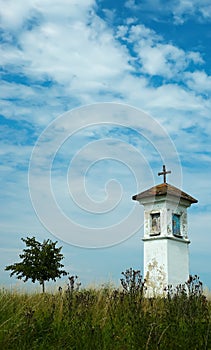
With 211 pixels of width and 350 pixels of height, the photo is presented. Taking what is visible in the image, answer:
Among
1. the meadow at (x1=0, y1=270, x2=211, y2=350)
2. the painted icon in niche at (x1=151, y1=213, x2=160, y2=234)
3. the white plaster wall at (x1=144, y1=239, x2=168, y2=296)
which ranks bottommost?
the meadow at (x1=0, y1=270, x2=211, y2=350)

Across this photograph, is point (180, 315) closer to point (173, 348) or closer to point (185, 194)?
point (173, 348)

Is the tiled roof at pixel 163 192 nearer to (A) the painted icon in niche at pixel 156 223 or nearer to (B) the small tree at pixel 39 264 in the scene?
(A) the painted icon in niche at pixel 156 223

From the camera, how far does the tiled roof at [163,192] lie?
606 inches

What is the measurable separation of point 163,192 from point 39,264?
819 cm

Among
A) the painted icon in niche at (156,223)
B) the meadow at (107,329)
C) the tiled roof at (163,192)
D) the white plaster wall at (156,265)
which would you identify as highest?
the tiled roof at (163,192)

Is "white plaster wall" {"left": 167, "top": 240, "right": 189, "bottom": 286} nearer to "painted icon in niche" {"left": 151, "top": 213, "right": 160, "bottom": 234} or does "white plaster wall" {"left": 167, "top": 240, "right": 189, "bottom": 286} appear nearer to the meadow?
"painted icon in niche" {"left": 151, "top": 213, "right": 160, "bottom": 234}

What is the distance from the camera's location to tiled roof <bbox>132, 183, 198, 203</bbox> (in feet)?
50.5

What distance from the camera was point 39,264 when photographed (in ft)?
67.5

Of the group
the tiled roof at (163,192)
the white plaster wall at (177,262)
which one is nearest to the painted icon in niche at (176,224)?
the white plaster wall at (177,262)

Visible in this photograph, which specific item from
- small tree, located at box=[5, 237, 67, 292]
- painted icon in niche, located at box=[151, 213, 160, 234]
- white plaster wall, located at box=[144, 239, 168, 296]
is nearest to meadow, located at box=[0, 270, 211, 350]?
white plaster wall, located at box=[144, 239, 168, 296]

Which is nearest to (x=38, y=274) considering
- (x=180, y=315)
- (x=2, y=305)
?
(x=2, y=305)

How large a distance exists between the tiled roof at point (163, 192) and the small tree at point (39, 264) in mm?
6555

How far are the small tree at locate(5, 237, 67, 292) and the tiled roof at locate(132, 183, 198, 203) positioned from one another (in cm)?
655

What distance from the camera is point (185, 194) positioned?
16.6 meters
